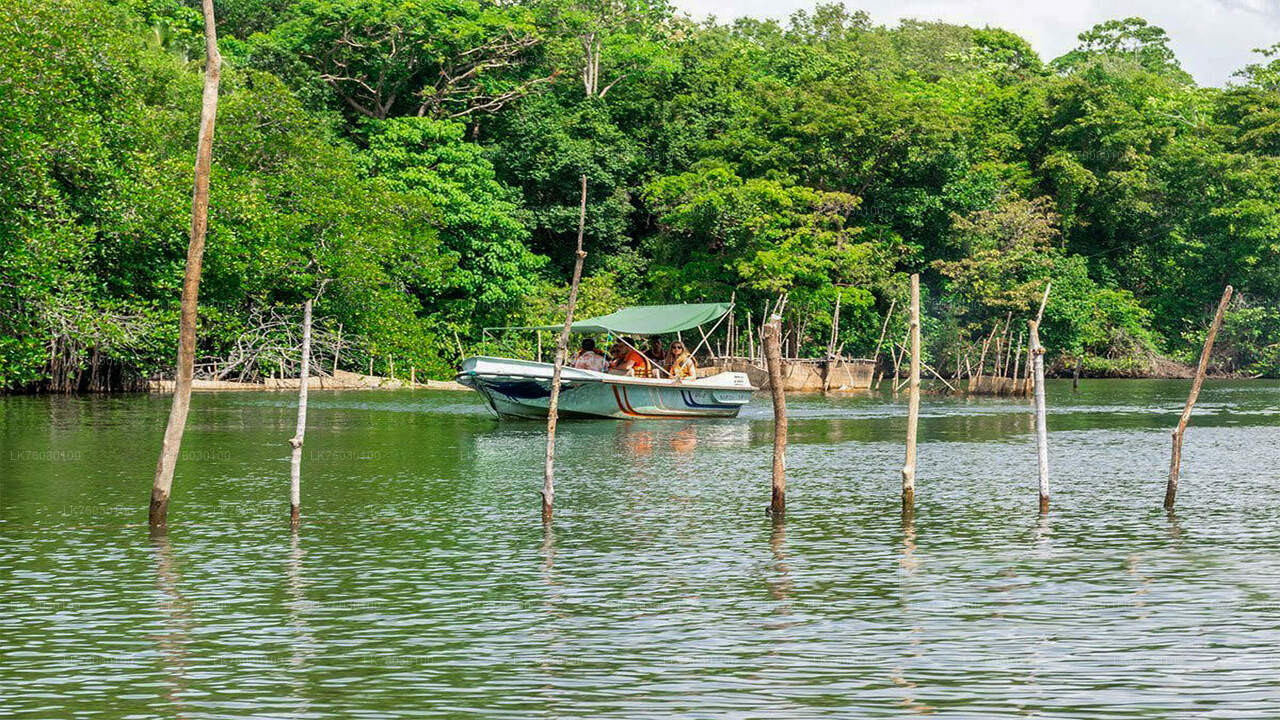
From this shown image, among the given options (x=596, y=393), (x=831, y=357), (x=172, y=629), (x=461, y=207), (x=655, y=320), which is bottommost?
(x=172, y=629)

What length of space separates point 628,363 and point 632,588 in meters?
25.7

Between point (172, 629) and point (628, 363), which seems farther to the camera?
point (628, 363)

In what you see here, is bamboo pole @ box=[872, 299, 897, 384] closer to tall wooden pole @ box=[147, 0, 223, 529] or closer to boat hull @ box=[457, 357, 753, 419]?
boat hull @ box=[457, 357, 753, 419]

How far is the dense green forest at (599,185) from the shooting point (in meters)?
45.8

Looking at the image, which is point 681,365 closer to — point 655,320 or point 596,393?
point 655,320

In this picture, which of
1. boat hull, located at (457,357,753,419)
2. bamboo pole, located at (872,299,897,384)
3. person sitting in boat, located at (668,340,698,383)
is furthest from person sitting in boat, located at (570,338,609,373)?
bamboo pole, located at (872,299,897,384)

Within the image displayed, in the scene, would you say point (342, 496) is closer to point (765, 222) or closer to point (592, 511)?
point (592, 511)

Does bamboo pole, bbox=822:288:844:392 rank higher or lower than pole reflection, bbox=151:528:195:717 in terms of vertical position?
higher

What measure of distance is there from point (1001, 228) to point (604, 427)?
3365cm

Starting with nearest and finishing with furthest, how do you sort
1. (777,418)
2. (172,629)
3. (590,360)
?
(172,629) → (777,418) → (590,360)

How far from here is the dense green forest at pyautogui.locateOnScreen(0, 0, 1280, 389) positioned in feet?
150

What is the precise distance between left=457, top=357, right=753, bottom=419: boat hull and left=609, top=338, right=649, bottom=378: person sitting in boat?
93 cm

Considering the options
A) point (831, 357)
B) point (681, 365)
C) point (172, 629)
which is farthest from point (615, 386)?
point (172, 629)

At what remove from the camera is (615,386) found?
38.8 m
